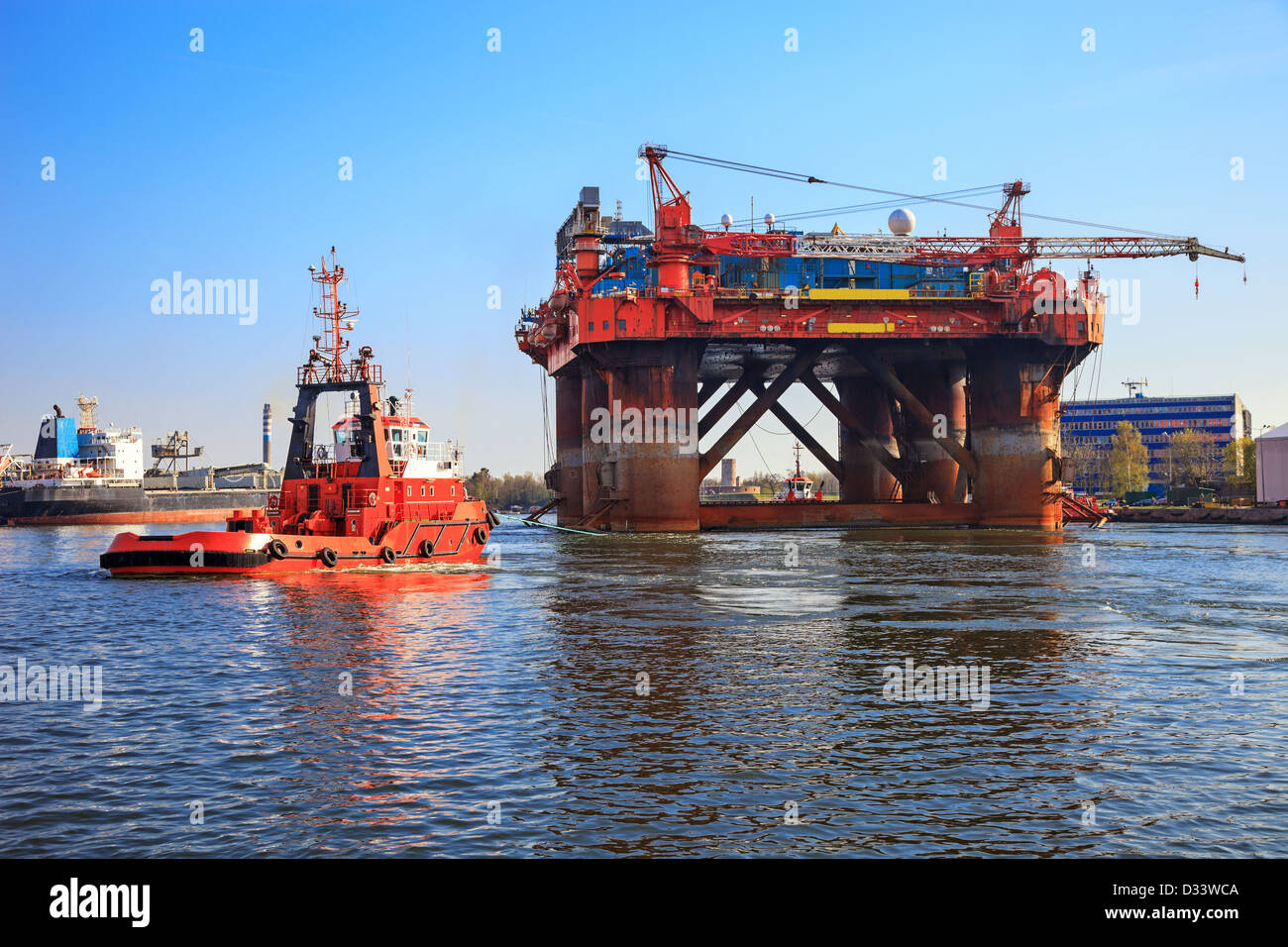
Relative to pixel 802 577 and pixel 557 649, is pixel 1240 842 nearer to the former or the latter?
pixel 557 649

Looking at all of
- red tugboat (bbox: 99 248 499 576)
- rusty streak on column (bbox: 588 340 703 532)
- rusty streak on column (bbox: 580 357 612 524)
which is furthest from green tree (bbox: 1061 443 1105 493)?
red tugboat (bbox: 99 248 499 576)

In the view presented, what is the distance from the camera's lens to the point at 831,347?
2522 inches

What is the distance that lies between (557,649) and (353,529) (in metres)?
18.0

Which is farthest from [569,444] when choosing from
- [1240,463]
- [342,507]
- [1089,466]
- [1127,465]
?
[1089,466]

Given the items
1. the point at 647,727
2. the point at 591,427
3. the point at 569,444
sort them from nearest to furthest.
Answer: the point at 647,727, the point at 591,427, the point at 569,444

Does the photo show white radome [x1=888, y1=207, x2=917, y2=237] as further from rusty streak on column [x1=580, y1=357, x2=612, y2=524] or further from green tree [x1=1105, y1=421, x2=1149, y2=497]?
green tree [x1=1105, y1=421, x2=1149, y2=497]

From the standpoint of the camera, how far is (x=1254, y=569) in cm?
3747

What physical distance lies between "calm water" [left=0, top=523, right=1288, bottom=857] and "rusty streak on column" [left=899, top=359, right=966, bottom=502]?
40983 mm

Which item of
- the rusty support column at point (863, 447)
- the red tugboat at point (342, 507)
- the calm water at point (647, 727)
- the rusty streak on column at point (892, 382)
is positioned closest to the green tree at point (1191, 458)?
the rusty support column at point (863, 447)

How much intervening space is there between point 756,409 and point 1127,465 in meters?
93.6

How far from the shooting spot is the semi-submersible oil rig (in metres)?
58.2

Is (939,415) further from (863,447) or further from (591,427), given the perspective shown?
(591,427)

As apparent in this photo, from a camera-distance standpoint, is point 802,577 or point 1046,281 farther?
point 1046,281
